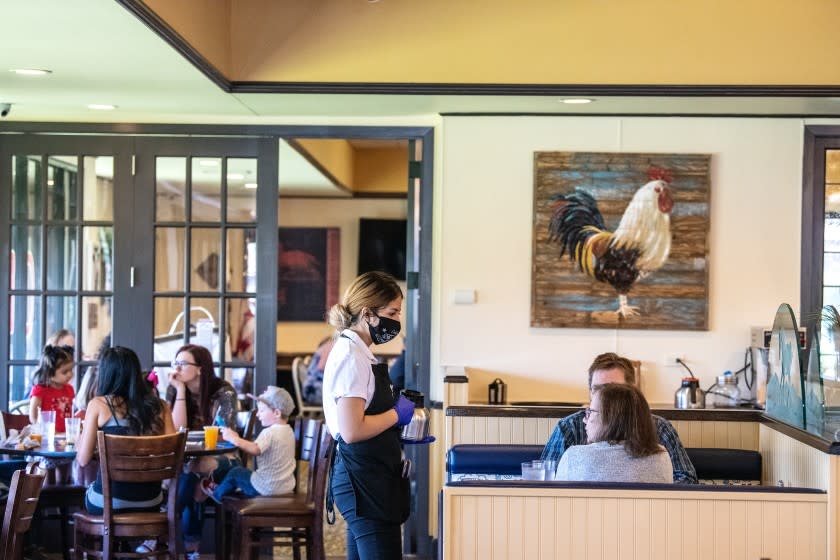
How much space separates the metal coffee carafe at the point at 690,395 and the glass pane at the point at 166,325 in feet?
9.51

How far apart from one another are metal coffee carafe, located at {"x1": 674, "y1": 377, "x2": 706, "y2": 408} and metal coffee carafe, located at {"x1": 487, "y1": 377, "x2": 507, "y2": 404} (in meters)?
0.95

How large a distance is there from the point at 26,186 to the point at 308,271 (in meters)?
6.28

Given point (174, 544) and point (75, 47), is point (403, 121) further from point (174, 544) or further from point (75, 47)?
point (174, 544)

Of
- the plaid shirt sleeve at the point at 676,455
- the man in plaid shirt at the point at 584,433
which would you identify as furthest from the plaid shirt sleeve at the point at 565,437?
the plaid shirt sleeve at the point at 676,455

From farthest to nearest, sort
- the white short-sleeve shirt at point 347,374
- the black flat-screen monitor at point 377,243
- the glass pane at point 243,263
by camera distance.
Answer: the black flat-screen monitor at point 377,243 < the glass pane at point 243,263 < the white short-sleeve shirt at point 347,374

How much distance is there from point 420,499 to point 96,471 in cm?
192

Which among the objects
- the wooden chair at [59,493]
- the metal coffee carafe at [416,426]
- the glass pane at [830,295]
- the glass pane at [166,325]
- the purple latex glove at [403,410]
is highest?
the glass pane at [830,295]

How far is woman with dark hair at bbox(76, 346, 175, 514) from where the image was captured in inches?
211

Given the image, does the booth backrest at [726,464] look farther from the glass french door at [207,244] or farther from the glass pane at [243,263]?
→ the glass pane at [243,263]

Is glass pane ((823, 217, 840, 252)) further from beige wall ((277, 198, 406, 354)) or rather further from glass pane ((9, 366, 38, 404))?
beige wall ((277, 198, 406, 354))

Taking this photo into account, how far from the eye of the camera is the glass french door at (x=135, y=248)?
684 centimetres

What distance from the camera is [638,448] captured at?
4.00 meters

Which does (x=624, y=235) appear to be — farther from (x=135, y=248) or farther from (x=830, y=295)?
(x=135, y=248)

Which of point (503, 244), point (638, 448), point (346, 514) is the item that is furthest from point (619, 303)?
point (346, 514)
